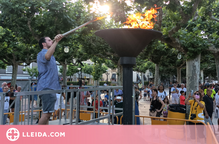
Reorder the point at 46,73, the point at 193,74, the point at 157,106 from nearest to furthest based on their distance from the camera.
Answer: the point at 46,73 < the point at 157,106 < the point at 193,74

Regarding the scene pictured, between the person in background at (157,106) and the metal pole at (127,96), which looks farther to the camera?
the person in background at (157,106)

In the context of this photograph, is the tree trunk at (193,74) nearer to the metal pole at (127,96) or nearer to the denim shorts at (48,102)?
the metal pole at (127,96)

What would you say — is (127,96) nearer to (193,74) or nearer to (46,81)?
(46,81)

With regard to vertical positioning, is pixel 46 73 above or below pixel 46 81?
above

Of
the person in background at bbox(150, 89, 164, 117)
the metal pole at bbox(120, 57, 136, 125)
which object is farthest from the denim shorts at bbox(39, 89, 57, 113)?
the person in background at bbox(150, 89, 164, 117)

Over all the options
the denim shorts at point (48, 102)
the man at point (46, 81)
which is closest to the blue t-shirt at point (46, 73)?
the man at point (46, 81)

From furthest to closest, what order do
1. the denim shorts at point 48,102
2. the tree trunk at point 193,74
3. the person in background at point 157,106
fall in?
the tree trunk at point 193,74 < the person in background at point 157,106 < the denim shorts at point 48,102

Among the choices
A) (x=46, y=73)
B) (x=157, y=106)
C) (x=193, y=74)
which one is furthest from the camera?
(x=193, y=74)

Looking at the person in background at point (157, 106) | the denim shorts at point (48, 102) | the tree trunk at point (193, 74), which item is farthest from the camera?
the tree trunk at point (193, 74)

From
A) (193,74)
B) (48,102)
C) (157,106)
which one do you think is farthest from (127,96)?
(193,74)

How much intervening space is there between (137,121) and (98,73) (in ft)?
129

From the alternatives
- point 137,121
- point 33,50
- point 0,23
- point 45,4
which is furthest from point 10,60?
point 137,121

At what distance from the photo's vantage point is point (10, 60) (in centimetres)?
1847

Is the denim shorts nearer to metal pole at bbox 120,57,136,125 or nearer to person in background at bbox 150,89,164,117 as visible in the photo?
metal pole at bbox 120,57,136,125
